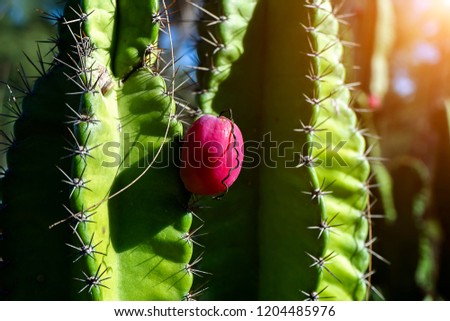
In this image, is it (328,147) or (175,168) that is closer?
(175,168)

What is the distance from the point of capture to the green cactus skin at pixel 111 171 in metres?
1.61

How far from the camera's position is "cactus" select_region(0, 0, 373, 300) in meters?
1.58

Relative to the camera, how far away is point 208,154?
1634 mm

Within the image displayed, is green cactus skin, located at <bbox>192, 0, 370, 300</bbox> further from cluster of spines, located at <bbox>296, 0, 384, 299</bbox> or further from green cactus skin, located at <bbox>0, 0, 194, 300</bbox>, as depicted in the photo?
green cactus skin, located at <bbox>0, 0, 194, 300</bbox>

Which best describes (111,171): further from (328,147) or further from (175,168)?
(328,147)

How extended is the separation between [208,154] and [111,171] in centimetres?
26

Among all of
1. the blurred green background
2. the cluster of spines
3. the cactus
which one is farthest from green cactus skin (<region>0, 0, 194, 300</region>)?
the blurred green background

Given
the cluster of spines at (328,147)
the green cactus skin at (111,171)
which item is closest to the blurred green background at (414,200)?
the cluster of spines at (328,147)

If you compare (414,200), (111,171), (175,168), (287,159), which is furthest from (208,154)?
(414,200)

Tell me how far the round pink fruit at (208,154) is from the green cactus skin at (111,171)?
0.05 meters

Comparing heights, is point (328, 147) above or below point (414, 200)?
above
